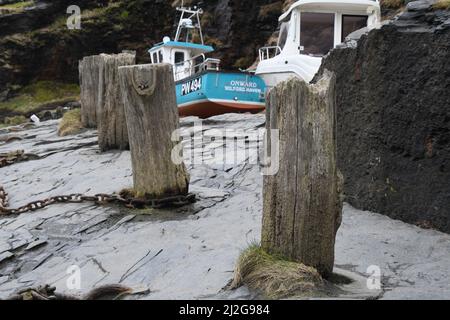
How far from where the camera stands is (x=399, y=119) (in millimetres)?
6066

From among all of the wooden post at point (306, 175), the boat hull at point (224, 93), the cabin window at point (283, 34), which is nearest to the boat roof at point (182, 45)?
the boat hull at point (224, 93)

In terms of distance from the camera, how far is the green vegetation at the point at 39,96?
2762 cm

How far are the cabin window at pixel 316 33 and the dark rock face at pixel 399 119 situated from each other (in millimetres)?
6665

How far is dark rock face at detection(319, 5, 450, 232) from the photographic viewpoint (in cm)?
559

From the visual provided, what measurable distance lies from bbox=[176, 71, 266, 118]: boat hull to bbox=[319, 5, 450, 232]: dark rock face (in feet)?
25.4

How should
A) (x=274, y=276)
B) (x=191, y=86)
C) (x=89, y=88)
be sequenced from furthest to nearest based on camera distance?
(x=191, y=86), (x=89, y=88), (x=274, y=276)

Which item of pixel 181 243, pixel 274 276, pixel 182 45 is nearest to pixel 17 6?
pixel 182 45

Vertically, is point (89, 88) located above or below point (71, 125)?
above

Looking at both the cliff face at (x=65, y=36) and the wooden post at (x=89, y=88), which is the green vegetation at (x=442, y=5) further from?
the cliff face at (x=65, y=36)

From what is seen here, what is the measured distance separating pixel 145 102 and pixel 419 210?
3.06m

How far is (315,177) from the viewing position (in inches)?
158

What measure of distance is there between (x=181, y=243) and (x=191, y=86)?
1011cm

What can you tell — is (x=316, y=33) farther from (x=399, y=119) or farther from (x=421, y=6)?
(x=399, y=119)
